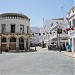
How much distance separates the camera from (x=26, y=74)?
12.3 metres

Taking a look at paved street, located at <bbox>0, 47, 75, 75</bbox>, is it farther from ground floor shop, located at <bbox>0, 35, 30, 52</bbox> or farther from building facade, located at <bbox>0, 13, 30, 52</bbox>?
building facade, located at <bbox>0, 13, 30, 52</bbox>

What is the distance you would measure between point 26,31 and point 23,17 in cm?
446

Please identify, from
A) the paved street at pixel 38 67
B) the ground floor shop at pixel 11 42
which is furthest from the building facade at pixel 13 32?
the paved street at pixel 38 67

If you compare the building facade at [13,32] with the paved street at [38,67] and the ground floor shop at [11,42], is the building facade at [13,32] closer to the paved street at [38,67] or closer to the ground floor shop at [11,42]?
the ground floor shop at [11,42]

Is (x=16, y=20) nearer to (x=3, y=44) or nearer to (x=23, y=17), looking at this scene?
(x=23, y=17)

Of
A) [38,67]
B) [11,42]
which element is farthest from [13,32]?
[38,67]

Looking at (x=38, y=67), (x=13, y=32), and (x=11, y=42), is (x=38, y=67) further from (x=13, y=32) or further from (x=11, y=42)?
(x=13, y=32)

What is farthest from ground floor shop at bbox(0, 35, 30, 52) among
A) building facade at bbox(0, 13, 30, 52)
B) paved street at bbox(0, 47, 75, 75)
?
paved street at bbox(0, 47, 75, 75)

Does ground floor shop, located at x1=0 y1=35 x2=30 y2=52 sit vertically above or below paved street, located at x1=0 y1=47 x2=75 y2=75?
above

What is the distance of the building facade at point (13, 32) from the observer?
58.3 meters

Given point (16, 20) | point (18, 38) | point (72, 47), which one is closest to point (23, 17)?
point (16, 20)

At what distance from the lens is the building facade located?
58.3 metres

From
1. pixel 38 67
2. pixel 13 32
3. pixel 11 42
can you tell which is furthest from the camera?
pixel 13 32

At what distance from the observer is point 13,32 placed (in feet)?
195
